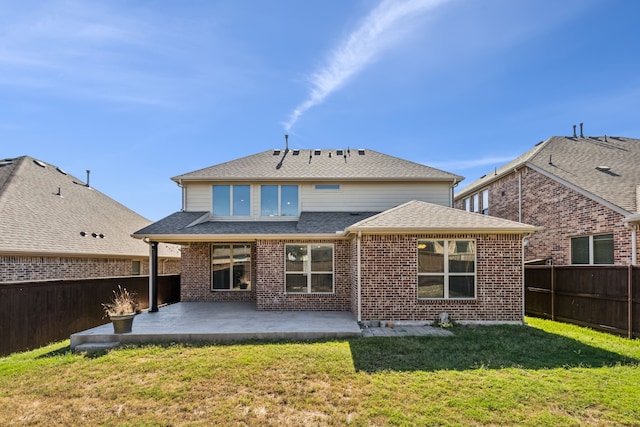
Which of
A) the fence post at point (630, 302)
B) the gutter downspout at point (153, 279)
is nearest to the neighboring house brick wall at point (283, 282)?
the gutter downspout at point (153, 279)

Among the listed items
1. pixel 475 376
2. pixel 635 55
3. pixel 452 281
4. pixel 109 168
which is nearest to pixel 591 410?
pixel 475 376

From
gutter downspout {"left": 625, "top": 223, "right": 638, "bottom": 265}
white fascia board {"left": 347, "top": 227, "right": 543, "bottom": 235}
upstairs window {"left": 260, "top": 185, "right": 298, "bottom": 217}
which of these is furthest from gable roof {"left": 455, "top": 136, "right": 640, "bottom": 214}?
upstairs window {"left": 260, "top": 185, "right": 298, "bottom": 217}

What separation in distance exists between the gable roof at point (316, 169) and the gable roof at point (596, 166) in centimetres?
382

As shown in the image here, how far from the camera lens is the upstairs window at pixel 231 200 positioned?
13.1m

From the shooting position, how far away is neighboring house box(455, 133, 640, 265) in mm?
9797

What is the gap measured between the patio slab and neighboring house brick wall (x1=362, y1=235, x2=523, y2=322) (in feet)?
3.67

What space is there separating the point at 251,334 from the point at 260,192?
6660mm

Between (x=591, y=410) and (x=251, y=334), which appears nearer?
(x=591, y=410)

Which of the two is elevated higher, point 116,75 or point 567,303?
point 116,75

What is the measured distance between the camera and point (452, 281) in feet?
30.0

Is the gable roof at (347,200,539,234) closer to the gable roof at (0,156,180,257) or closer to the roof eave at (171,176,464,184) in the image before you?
the roof eave at (171,176,464,184)

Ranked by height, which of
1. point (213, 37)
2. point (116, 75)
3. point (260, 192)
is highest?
point (213, 37)

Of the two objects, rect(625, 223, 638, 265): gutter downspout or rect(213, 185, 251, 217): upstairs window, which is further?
rect(213, 185, 251, 217): upstairs window

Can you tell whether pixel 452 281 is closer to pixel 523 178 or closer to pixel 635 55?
pixel 523 178
